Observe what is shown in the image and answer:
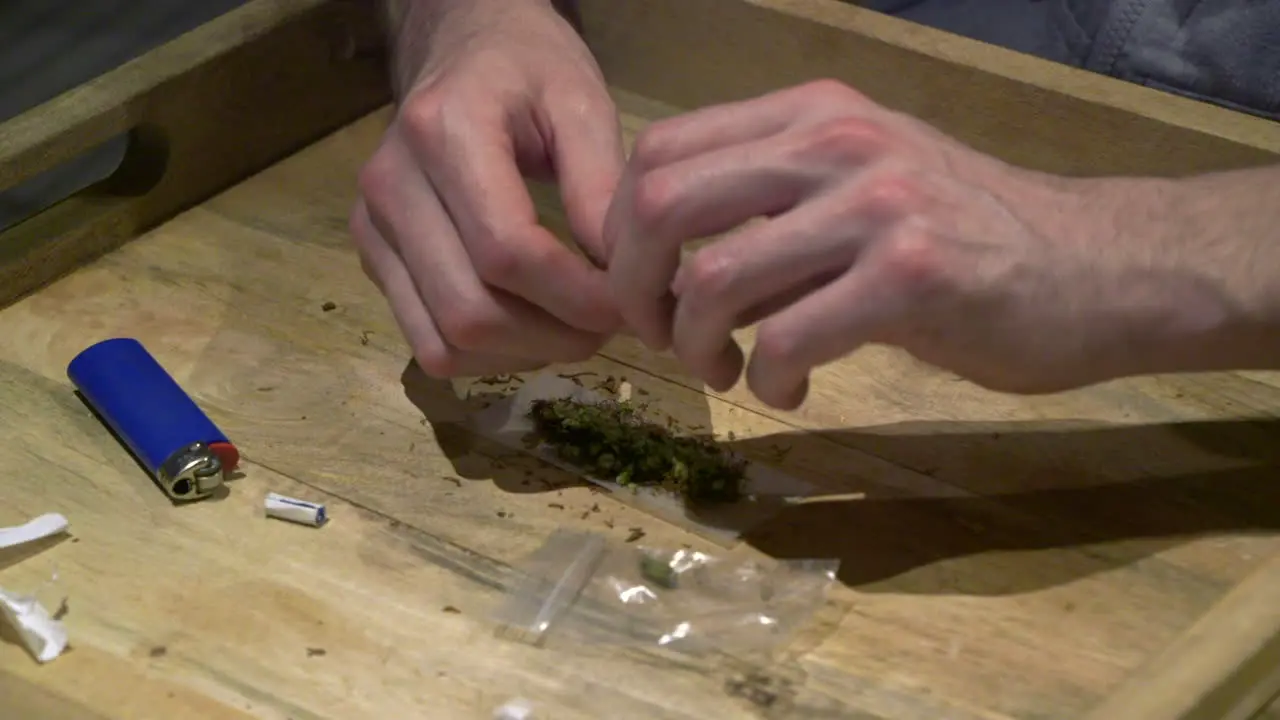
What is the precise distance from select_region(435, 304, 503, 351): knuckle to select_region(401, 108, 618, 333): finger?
20 mm

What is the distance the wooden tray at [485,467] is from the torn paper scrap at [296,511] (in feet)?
0.04

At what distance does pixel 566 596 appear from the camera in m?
0.72

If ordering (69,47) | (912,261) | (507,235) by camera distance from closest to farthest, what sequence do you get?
(912,261), (507,235), (69,47)

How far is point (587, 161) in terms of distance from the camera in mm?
797

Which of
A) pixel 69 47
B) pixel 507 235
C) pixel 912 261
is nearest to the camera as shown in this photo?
pixel 912 261

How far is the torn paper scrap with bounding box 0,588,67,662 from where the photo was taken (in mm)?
673

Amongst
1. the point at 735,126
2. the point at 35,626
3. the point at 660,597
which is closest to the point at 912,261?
the point at 735,126

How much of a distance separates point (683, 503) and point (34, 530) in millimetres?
370

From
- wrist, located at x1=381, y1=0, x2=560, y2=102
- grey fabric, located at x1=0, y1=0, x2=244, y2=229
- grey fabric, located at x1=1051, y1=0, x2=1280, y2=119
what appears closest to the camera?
wrist, located at x1=381, y1=0, x2=560, y2=102

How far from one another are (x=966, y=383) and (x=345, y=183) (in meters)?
0.53

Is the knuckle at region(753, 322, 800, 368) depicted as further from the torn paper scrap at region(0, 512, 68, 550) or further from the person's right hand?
the torn paper scrap at region(0, 512, 68, 550)

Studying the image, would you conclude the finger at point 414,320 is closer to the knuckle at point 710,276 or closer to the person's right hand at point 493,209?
the person's right hand at point 493,209

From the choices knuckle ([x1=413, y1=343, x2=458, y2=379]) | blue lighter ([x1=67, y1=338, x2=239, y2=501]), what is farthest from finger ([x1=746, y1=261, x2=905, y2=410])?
blue lighter ([x1=67, y1=338, x2=239, y2=501])

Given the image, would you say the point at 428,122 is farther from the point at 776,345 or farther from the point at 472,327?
the point at 776,345
